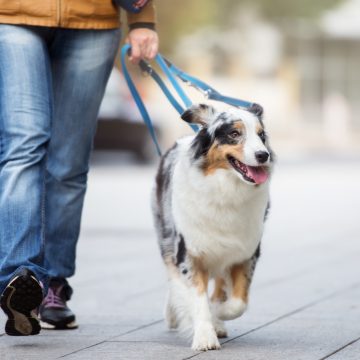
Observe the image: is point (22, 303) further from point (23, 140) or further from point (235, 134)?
point (235, 134)

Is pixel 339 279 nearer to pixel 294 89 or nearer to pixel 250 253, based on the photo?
pixel 250 253

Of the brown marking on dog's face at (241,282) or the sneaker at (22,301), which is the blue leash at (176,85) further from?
the sneaker at (22,301)

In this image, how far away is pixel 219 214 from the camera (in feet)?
16.2

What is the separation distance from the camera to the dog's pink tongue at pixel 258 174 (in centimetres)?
479

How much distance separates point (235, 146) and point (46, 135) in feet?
2.63

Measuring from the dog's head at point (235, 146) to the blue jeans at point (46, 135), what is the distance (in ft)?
1.96

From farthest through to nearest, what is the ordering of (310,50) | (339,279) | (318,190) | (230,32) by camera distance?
1. (310,50)
2. (230,32)
3. (318,190)
4. (339,279)

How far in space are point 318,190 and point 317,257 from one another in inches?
312

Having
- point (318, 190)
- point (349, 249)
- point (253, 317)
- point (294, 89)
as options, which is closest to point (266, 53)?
point (294, 89)

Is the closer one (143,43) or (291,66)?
(143,43)

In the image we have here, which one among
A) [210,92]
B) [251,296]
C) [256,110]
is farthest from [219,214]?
[251,296]

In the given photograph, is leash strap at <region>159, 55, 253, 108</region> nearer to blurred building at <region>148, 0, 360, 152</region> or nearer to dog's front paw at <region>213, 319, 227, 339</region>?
dog's front paw at <region>213, 319, 227, 339</region>

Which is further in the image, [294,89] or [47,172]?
[294,89]

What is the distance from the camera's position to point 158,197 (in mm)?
5586
